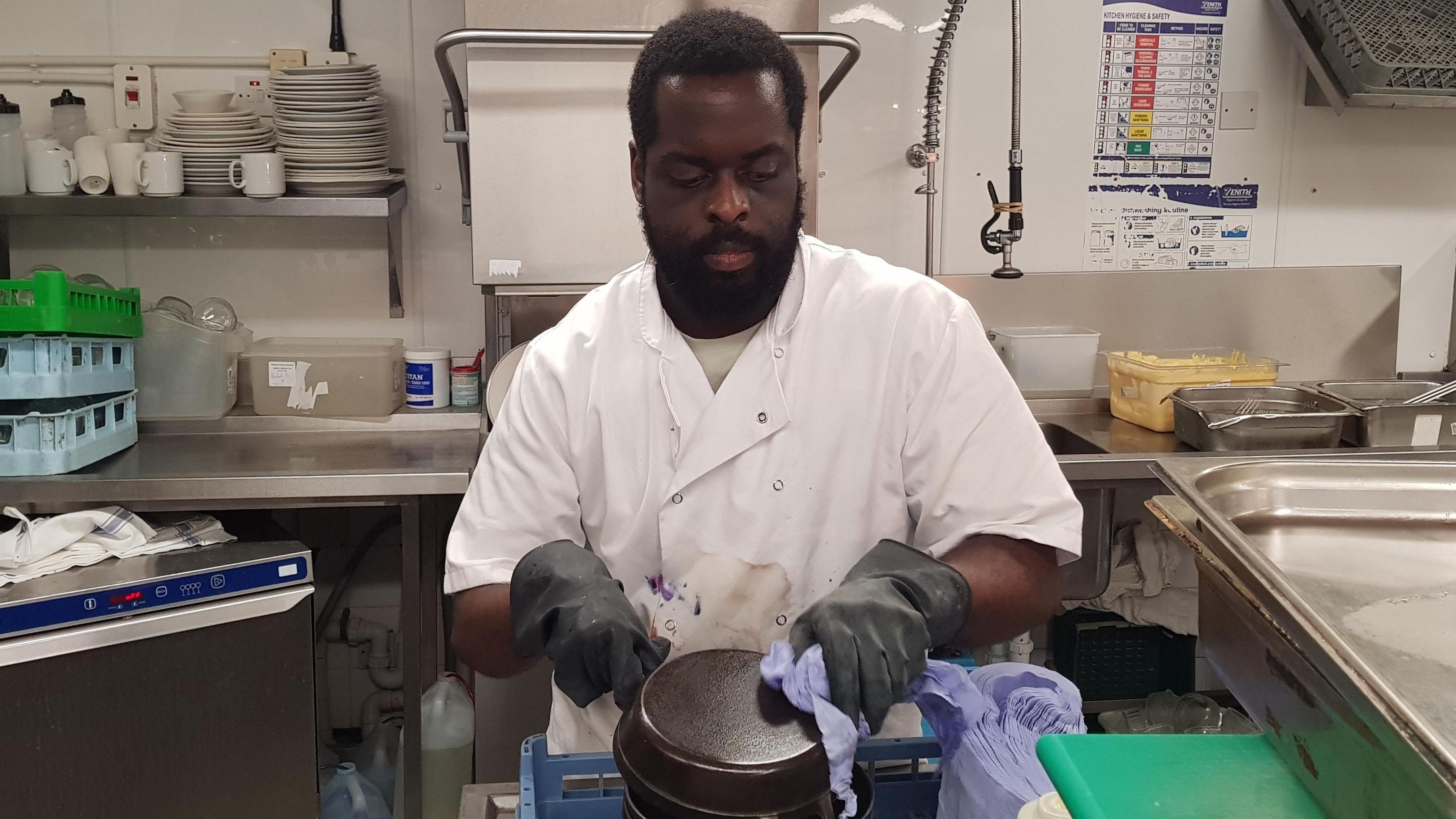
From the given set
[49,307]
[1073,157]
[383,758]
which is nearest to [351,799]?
[383,758]

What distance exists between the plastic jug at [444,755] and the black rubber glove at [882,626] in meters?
1.78

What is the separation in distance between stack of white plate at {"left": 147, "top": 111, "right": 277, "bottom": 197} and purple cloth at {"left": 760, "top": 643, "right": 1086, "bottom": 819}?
2353 millimetres

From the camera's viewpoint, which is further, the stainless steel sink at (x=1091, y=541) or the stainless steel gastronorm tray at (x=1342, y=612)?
the stainless steel sink at (x=1091, y=541)

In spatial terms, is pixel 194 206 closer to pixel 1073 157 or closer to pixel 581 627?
pixel 581 627

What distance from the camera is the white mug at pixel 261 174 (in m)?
2.71

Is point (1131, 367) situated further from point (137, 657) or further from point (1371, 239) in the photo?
point (137, 657)

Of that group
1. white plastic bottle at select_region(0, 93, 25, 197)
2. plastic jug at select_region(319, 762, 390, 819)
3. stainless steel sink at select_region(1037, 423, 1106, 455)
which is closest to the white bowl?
white plastic bottle at select_region(0, 93, 25, 197)

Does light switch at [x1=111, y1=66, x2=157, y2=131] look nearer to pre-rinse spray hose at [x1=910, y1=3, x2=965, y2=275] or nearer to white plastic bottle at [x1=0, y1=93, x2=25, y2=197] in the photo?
white plastic bottle at [x1=0, y1=93, x2=25, y2=197]

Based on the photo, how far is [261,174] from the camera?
2.71 m

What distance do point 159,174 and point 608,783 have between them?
228 centimetres

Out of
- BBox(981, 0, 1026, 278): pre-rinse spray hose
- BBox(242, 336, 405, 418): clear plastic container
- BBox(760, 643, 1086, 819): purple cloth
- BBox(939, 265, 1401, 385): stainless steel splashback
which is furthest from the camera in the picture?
BBox(939, 265, 1401, 385): stainless steel splashback

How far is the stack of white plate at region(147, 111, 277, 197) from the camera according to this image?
2.77 m

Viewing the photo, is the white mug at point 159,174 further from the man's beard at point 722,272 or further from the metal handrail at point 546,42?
the man's beard at point 722,272

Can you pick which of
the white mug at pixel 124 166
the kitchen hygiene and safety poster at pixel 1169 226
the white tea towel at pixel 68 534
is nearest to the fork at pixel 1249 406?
the kitchen hygiene and safety poster at pixel 1169 226
